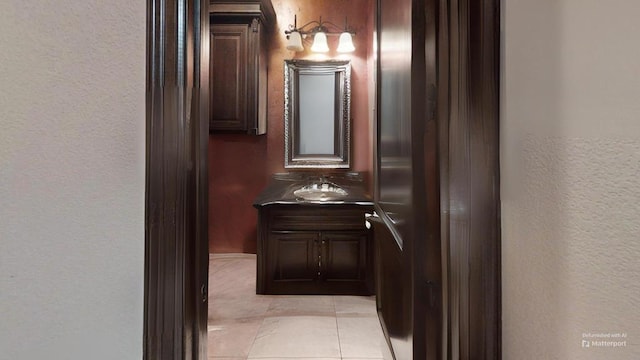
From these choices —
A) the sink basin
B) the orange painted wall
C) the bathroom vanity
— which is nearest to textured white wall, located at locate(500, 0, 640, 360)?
the bathroom vanity

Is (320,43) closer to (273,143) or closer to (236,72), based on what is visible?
(236,72)

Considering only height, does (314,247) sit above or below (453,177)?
below

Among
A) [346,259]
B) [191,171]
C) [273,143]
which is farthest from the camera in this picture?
[273,143]

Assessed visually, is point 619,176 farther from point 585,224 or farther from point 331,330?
point 331,330

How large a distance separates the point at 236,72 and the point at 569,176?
10.6ft

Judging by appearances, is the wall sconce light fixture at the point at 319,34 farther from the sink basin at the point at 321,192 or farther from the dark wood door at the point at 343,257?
the dark wood door at the point at 343,257

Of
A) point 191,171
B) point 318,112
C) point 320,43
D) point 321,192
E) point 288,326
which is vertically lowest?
point 288,326

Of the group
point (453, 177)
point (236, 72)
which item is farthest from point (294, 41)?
point (453, 177)

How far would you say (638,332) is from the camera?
657 millimetres

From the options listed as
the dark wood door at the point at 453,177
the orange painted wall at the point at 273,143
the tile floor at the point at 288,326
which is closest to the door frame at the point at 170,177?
the dark wood door at the point at 453,177

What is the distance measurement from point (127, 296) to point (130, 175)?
0.26m

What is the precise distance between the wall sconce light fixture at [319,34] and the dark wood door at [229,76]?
446 mm

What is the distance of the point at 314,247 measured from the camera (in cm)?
337

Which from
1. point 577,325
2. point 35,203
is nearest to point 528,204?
point 577,325
